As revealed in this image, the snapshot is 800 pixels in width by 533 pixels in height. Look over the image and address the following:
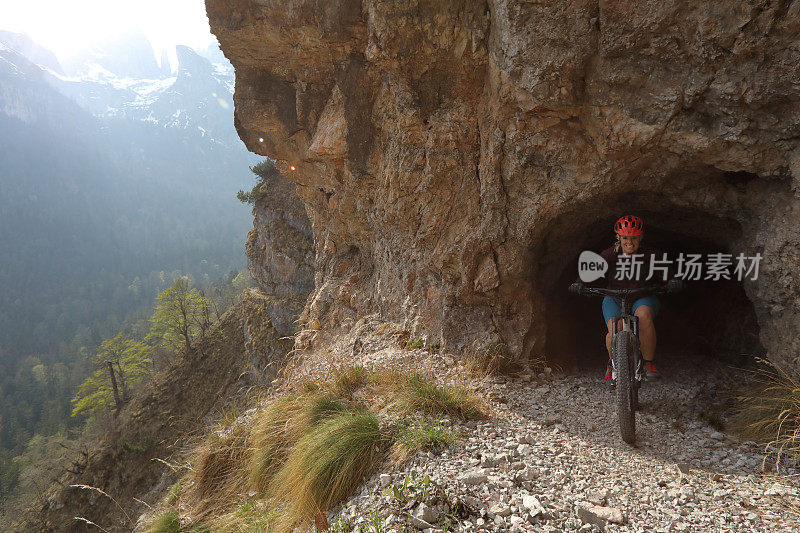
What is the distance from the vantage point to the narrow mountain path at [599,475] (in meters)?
2.38

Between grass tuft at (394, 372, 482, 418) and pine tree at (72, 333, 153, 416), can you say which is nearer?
grass tuft at (394, 372, 482, 418)

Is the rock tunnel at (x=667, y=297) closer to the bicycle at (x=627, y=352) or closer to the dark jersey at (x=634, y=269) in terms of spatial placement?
the dark jersey at (x=634, y=269)

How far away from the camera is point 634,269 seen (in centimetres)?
420

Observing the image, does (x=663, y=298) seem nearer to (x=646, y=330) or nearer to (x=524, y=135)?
(x=646, y=330)

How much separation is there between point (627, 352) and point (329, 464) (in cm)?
294

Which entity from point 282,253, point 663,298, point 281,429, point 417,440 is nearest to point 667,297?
point 663,298

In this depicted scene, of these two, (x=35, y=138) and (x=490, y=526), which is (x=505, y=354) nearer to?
(x=490, y=526)

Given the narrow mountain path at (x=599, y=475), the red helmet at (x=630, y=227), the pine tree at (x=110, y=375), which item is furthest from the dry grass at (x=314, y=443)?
the pine tree at (x=110, y=375)

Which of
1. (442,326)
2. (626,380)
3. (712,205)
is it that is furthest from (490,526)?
(712,205)

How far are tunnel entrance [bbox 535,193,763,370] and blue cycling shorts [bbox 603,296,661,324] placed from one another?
58.2 inches

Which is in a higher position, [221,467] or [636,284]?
[636,284]

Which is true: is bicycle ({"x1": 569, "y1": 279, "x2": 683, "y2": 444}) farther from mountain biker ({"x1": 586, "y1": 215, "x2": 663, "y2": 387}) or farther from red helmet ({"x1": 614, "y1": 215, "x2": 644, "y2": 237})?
red helmet ({"x1": 614, "y1": 215, "x2": 644, "y2": 237})

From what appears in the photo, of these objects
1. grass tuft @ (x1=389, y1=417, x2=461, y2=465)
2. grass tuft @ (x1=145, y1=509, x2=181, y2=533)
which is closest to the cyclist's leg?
grass tuft @ (x1=389, y1=417, x2=461, y2=465)

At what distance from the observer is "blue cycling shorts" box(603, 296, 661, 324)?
161 inches
